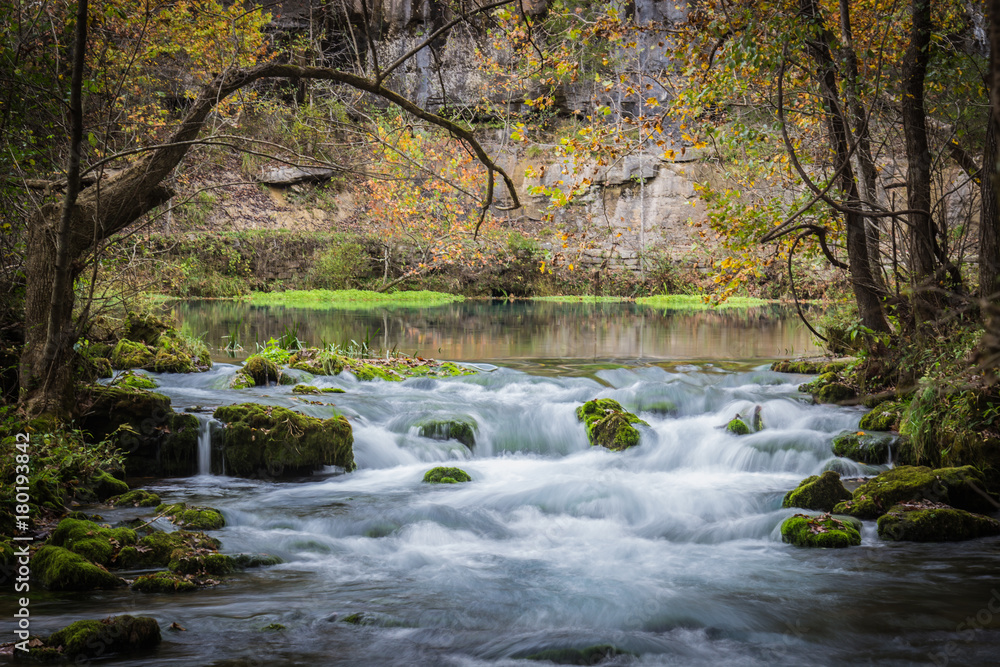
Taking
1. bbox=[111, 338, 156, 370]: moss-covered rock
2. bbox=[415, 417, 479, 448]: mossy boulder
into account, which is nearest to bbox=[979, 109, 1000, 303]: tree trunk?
bbox=[415, 417, 479, 448]: mossy boulder

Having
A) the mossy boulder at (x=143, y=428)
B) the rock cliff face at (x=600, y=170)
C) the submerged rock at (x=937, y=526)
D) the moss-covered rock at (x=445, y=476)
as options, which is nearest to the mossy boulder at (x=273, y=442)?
the mossy boulder at (x=143, y=428)

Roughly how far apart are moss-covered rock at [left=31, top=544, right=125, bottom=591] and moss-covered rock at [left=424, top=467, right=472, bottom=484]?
360 cm

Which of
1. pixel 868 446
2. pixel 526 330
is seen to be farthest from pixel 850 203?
pixel 526 330

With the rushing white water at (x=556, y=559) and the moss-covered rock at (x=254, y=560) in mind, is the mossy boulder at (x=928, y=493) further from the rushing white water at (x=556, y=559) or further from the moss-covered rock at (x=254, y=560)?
the moss-covered rock at (x=254, y=560)

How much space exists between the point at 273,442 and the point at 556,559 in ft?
11.3

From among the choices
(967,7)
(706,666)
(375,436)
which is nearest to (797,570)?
(706,666)

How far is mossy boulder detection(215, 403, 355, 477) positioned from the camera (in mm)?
7570

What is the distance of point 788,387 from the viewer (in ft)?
37.0

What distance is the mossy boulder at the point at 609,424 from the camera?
347 inches

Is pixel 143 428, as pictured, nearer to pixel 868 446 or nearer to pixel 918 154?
pixel 868 446

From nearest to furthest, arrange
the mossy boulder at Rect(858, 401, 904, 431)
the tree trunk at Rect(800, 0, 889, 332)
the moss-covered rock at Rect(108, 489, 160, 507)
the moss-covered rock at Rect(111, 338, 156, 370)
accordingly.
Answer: the moss-covered rock at Rect(108, 489, 160, 507) → the mossy boulder at Rect(858, 401, 904, 431) → the tree trunk at Rect(800, 0, 889, 332) → the moss-covered rock at Rect(111, 338, 156, 370)

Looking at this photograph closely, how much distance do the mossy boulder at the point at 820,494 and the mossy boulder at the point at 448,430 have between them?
3865 mm

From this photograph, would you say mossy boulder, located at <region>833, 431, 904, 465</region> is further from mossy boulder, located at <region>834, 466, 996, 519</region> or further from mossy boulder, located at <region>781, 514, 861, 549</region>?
mossy boulder, located at <region>781, 514, 861, 549</region>

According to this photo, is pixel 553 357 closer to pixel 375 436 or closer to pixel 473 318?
pixel 375 436
